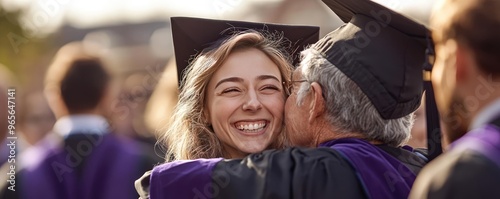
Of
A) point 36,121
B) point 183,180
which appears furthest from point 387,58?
point 36,121

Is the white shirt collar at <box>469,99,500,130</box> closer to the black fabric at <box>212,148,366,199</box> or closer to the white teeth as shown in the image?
the black fabric at <box>212,148,366,199</box>

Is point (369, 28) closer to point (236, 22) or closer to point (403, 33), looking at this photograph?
point (403, 33)

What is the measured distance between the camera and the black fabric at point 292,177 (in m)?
3.48

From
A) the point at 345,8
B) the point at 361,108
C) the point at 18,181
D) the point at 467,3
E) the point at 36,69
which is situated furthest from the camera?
the point at 36,69

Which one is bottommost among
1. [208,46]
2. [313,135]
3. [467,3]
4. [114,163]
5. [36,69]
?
[36,69]

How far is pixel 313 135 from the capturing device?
3.92 m

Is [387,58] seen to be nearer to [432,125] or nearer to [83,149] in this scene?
[432,125]

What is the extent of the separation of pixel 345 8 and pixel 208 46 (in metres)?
0.77

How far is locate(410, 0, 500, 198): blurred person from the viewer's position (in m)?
2.58

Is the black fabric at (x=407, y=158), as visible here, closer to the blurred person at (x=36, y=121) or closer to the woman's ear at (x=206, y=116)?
the woman's ear at (x=206, y=116)

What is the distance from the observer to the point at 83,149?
5.11 meters

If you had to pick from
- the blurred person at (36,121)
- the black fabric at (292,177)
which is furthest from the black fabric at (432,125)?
the blurred person at (36,121)

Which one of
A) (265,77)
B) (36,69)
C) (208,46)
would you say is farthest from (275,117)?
(36,69)

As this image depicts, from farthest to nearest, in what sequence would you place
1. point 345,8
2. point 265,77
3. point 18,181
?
1. point 18,181
2. point 265,77
3. point 345,8
